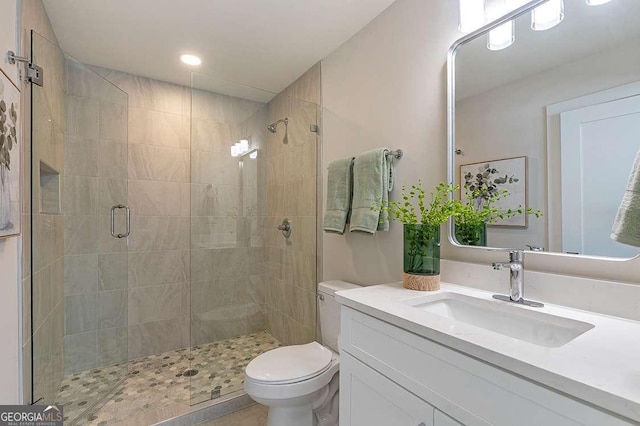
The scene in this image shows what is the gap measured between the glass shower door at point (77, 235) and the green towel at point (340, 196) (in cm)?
154

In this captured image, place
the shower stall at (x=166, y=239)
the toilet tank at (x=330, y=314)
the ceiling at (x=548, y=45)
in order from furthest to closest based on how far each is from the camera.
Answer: the shower stall at (x=166, y=239) < the toilet tank at (x=330, y=314) < the ceiling at (x=548, y=45)

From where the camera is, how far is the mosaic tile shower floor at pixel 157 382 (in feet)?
5.86

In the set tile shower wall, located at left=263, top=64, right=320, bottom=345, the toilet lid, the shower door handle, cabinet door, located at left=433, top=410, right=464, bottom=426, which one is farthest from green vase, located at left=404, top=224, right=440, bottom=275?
the shower door handle

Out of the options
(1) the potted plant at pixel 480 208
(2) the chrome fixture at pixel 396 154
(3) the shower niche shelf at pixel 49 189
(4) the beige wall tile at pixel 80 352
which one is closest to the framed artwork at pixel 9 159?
(3) the shower niche shelf at pixel 49 189

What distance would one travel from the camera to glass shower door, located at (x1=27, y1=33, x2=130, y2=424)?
1573mm

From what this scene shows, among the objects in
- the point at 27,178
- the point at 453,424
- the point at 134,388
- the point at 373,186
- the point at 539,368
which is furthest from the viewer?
the point at 134,388

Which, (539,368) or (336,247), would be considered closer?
(539,368)

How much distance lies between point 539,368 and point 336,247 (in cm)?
156

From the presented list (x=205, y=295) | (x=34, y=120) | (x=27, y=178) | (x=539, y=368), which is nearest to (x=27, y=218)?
(x=27, y=178)

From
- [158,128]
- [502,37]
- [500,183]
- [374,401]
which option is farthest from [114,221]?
[502,37]

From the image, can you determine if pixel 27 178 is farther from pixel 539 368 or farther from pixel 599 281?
pixel 599 281

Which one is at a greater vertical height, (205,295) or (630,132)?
(630,132)

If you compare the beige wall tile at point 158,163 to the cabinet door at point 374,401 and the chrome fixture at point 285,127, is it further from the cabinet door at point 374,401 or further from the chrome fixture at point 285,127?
the cabinet door at point 374,401

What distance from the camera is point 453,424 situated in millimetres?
716
